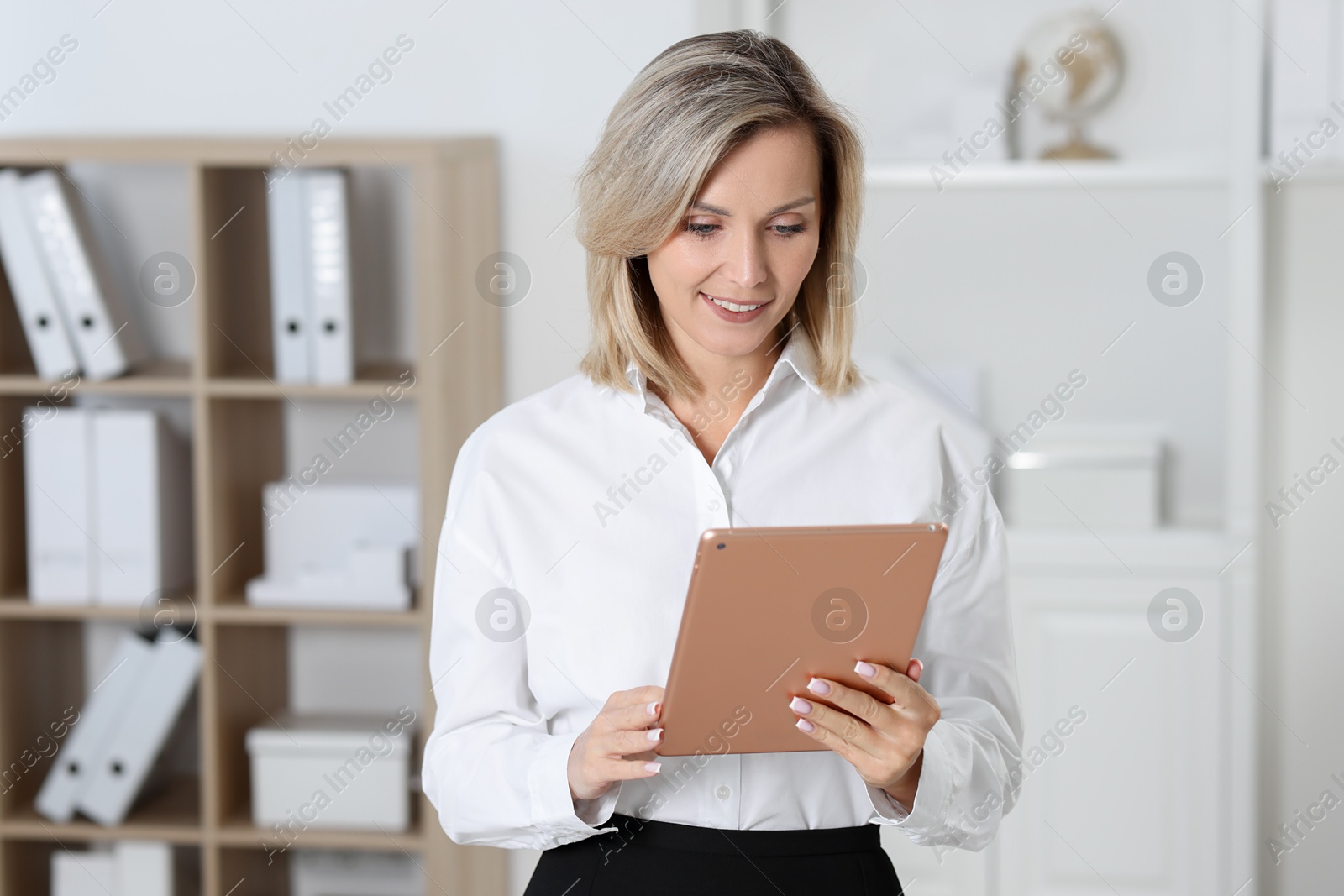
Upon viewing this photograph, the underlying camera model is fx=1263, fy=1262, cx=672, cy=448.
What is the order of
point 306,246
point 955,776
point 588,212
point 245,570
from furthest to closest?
point 245,570
point 306,246
point 588,212
point 955,776

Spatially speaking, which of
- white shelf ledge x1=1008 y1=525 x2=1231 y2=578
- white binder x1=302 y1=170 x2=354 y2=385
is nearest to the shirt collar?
white binder x1=302 y1=170 x2=354 y2=385

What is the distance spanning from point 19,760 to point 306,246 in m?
1.20

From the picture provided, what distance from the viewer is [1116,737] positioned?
8.71ft

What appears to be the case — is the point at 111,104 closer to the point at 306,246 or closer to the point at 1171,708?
the point at 306,246

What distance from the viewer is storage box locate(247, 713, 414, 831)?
2.40 metres

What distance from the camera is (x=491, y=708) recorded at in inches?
50.5

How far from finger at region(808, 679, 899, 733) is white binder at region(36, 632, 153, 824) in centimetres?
179

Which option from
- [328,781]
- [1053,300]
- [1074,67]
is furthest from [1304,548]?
[328,781]

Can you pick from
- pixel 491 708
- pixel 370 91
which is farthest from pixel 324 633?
pixel 491 708

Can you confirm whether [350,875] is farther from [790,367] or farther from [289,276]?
[790,367]

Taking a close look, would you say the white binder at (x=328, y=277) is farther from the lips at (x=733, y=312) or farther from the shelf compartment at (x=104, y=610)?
the lips at (x=733, y=312)

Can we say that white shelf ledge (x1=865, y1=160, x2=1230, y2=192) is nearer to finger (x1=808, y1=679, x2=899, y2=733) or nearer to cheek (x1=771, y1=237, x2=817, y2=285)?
cheek (x1=771, y1=237, x2=817, y2=285)

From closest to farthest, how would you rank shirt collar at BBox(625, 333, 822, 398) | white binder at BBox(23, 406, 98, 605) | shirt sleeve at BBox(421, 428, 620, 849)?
1. shirt sleeve at BBox(421, 428, 620, 849)
2. shirt collar at BBox(625, 333, 822, 398)
3. white binder at BBox(23, 406, 98, 605)

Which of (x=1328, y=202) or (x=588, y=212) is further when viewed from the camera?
(x=1328, y=202)
